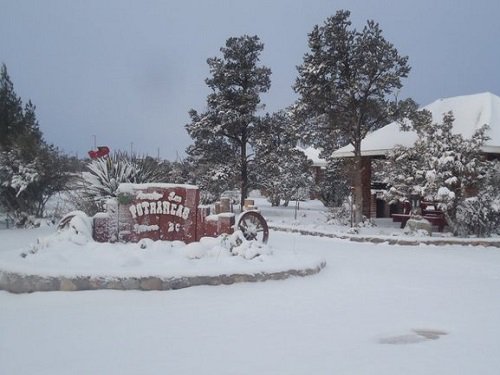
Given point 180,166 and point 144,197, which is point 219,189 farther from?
point 144,197

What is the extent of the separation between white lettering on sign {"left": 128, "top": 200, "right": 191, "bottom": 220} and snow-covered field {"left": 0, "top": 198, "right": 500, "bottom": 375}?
2.03 m

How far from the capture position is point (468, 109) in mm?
16797

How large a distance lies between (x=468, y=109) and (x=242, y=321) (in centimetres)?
1439

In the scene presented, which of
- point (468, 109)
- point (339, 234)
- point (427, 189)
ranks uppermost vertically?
point (468, 109)

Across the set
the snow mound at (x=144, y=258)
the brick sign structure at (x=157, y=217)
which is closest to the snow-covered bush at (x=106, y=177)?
the brick sign structure at (x=157, y=217)

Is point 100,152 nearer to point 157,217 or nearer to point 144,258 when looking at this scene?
point 157,217

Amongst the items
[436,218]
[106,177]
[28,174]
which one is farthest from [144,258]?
[436,218]

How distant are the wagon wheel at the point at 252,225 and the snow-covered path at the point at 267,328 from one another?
70.4 inches

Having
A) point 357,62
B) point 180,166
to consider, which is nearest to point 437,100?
point 357,62

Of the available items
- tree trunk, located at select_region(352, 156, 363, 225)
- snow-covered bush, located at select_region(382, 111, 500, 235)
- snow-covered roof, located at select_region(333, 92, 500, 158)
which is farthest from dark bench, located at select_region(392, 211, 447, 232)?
snow-covered roof, located at select_region(333, 92, 500, 158)

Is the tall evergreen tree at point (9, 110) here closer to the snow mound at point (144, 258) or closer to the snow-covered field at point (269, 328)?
the snow mound at point (144, 258)

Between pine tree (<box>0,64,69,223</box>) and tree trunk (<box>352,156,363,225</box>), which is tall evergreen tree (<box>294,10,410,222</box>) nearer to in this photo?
tree trunk (<box>352,156,363,225</box>)

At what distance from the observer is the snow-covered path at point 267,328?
13.2 ft

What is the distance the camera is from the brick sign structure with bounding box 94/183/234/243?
816 centimetres
